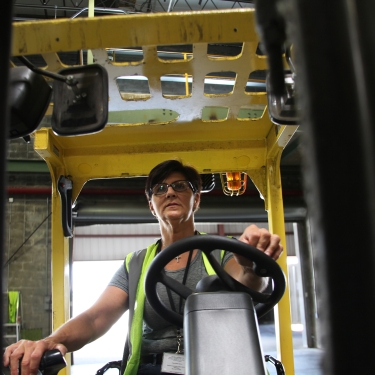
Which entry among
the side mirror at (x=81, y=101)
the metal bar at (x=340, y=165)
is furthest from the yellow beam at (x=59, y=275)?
the metal bar at (x=340, y=165)

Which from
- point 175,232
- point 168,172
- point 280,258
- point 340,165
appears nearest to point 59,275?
point 175,232

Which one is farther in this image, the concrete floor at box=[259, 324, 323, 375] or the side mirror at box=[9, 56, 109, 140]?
the concrete floor at box=[259, 324, 323, 375]

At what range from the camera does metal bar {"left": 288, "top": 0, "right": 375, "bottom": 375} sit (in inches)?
11.4

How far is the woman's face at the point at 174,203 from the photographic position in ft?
6.44

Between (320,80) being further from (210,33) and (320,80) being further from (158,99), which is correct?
(158,99)

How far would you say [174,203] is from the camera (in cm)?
197

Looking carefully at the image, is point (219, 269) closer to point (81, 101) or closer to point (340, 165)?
point (81, 101)

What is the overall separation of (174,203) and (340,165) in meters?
1.68

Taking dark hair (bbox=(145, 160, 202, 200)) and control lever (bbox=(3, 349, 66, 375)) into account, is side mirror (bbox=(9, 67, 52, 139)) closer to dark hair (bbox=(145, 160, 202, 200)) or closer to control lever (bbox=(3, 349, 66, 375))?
control lever (bbox=(3, 349, 66, 375))

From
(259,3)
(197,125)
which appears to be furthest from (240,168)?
(259,3)

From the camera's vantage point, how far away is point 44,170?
812 centimetres

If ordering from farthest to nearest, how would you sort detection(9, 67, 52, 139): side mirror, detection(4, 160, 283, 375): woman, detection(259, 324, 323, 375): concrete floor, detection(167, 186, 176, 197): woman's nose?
detection(259, 324, 323, 375): concrete floor, detection(167, 186, 176, 197): woman's nose, detection(4, 160, 283, 375): woman, detection(9, 67, 52, 139): side mirror

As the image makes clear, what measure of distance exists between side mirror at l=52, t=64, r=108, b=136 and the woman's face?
812mm

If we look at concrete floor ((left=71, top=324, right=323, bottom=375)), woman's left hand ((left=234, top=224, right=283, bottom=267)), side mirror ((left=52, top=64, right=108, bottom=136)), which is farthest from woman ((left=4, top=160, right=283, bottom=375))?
concrete floor ((left=71, top=324, right=323, bottom=375))
